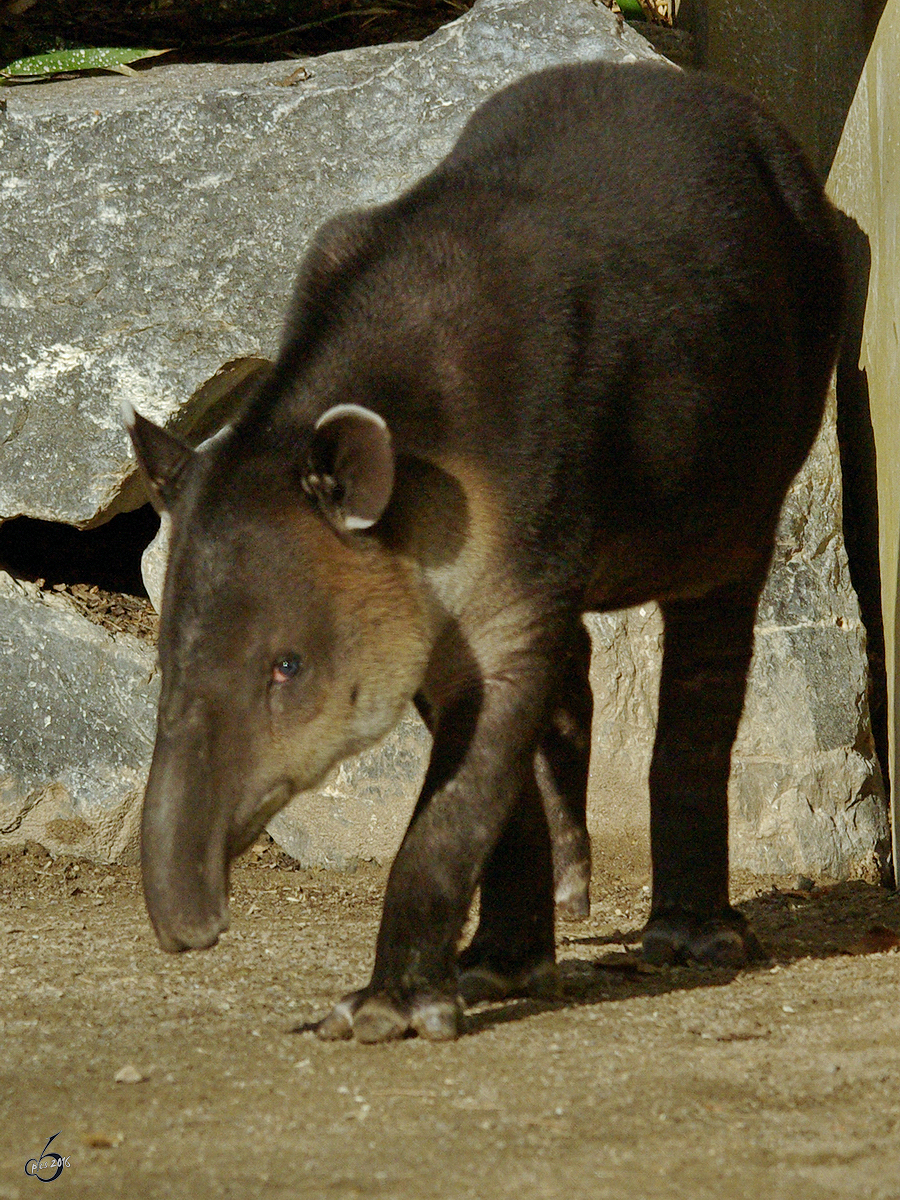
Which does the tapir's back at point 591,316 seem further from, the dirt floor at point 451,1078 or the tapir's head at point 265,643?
the dirt floor at point 451,1078

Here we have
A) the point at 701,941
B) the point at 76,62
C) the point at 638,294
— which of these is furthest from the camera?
the point at 76,62

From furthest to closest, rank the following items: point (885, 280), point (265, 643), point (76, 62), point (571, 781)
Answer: point (76, 62) < point (885, 280) < point (571, 781) < point (265, 643)

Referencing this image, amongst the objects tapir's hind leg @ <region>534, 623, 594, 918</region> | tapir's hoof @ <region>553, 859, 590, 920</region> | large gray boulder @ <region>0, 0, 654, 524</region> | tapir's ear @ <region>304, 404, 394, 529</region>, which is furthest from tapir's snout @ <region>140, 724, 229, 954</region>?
large gray boulder @ <region>0, 0, 654, 524</region>

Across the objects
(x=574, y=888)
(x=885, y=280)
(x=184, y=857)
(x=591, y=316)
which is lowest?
(x=574, y=888)

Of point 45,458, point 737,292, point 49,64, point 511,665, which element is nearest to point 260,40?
point 49,64

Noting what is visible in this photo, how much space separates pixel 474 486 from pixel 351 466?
0.35m

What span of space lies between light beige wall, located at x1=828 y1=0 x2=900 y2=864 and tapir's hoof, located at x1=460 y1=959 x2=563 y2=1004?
7.35ft

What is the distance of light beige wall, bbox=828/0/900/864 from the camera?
19.3 feet

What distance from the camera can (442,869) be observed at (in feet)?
12.6

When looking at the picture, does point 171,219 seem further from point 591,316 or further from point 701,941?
point 701,941

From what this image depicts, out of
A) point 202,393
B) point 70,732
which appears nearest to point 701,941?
point 70,732

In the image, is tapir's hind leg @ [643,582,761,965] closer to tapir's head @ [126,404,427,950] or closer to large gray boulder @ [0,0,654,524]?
tapir's head @ [126,404,427,950]

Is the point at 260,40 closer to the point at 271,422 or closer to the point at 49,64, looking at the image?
the point at 49,64

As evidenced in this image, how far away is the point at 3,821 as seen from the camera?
6.32m
